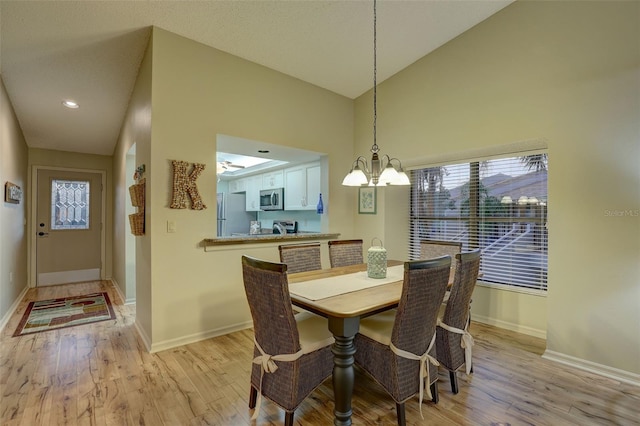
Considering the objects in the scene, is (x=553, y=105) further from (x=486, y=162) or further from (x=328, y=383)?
(x=328, y=383)

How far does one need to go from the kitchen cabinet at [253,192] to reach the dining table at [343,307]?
435 cm

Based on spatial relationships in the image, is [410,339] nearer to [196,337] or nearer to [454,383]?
[454,383]

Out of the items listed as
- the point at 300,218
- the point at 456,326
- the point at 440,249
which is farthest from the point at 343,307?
the point at 300,218

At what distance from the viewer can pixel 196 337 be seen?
2986mm

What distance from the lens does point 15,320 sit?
3494mm

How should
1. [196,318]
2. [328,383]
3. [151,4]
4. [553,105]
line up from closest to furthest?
[328,383] < [151,4] < [553,105] < [196,318]

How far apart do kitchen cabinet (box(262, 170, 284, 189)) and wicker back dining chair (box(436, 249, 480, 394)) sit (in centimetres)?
394

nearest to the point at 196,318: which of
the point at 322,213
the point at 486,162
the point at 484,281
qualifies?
the point at 322,213

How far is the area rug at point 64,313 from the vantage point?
132 inches

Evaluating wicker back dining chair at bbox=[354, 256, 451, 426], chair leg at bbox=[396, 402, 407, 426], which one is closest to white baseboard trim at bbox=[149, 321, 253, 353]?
wicker back dining chair at bbox=[354, 256, 451, 426]

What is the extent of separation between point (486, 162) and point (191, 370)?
12.1 ft

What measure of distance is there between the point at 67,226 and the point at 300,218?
4.27m

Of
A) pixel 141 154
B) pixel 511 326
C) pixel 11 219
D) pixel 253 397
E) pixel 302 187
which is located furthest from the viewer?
pixel 302 187

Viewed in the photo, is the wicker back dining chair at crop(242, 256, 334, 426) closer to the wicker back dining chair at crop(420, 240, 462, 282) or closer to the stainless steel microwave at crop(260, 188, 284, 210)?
the wicker back dining chair at crop(420, 240, 462, 282)
